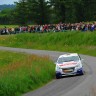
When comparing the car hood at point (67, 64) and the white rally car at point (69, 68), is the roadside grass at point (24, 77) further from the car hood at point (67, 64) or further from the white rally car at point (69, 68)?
the car hood at point (67, 64)

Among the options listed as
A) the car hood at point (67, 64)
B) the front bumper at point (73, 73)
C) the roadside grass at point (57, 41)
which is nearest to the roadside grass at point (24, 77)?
the front bumper at point (73, 73)

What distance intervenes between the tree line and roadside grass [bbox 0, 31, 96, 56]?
20057mm

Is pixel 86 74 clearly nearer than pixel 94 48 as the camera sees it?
Yes

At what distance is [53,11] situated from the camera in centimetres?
9612

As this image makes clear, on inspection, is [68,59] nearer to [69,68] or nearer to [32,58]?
[69,68]

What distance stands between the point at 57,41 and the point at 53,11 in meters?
31.6

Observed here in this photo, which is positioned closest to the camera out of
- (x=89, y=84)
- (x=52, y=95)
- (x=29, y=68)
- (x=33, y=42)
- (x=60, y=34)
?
(x=52, y=95)

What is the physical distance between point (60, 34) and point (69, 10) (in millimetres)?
29913

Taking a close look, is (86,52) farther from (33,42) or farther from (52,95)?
(52,95)

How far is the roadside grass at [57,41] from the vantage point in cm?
5794

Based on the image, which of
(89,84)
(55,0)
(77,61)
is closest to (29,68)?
(77,61)

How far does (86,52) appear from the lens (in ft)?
176

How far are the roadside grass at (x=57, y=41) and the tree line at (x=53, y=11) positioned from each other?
2006 centimetres

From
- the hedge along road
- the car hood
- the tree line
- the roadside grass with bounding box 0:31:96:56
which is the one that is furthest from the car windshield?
the tree line
